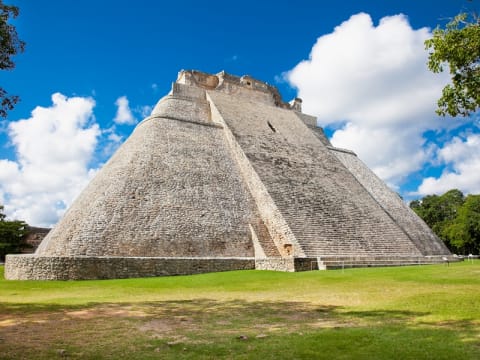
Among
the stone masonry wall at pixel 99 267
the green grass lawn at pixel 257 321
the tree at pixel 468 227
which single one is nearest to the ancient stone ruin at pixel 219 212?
the stone masonry wall at pixel 99 267

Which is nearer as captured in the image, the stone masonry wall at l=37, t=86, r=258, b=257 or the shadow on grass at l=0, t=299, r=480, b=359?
the shadow on grass at l=0, t=299, r=480, b=359

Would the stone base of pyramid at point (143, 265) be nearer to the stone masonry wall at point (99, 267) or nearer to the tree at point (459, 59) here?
the stone masonry wall at point (99, 267)

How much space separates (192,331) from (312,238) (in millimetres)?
11663

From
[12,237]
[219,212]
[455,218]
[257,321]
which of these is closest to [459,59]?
[257,321]

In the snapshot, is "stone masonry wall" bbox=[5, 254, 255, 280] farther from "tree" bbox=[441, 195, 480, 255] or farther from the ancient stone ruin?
"tree" bbox=[441, 195, 480, 255]

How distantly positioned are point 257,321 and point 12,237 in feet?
94.8

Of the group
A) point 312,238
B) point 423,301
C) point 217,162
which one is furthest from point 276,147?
point 423,301

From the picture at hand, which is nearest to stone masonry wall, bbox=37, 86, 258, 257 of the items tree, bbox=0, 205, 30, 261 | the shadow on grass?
the shadow on grass

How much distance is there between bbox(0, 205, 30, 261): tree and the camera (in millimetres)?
29125

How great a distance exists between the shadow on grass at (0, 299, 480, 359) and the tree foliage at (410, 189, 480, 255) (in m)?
37.1

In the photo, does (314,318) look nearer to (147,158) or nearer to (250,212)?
(250,212)

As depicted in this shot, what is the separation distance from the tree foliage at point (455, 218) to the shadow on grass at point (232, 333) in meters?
37.1

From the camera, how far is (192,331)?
5.63 metres

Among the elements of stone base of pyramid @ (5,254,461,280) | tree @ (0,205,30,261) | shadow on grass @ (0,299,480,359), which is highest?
tree @ (0,205,30,261)
